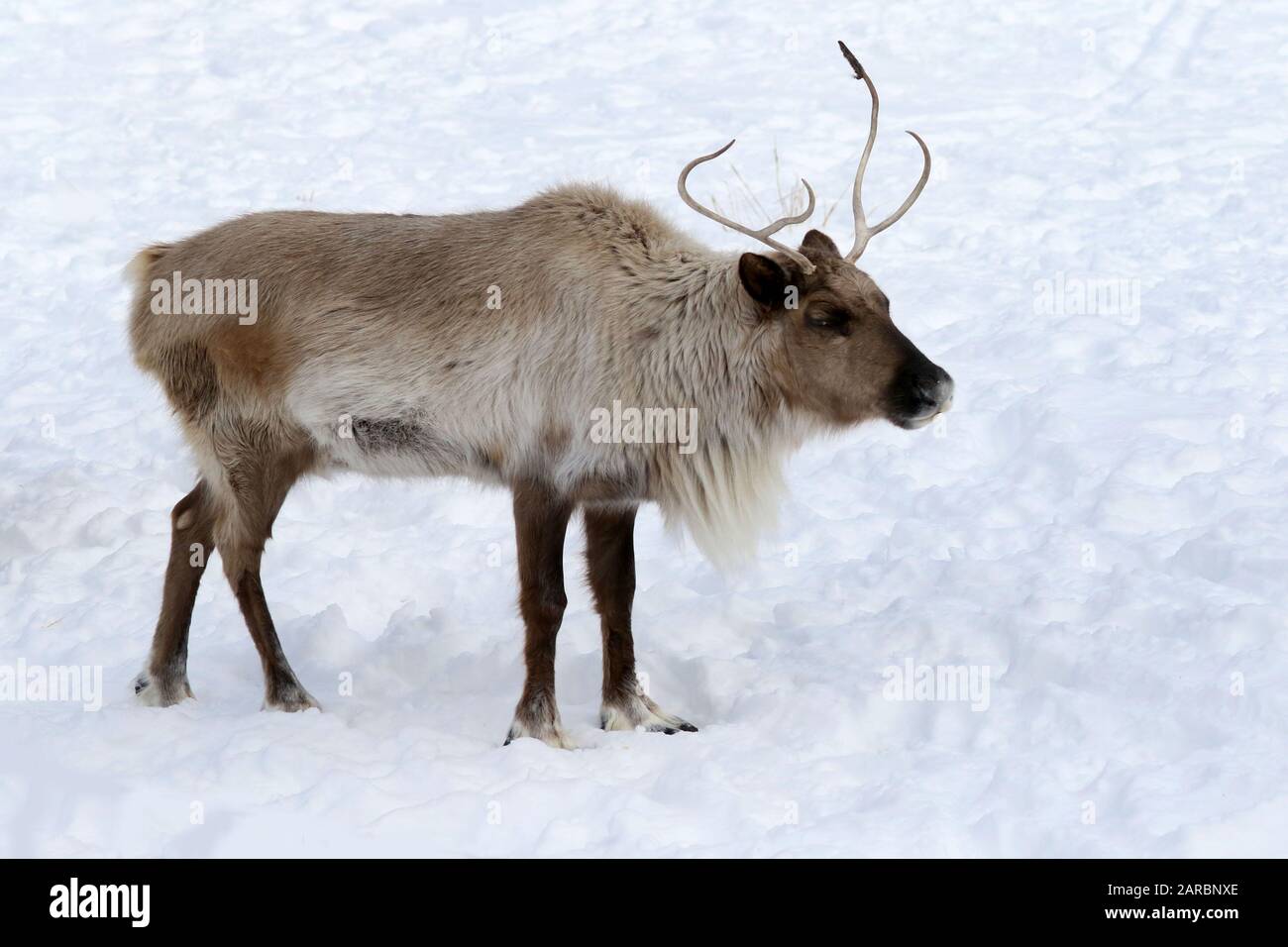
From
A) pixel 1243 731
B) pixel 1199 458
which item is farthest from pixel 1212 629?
pixel 1199 458

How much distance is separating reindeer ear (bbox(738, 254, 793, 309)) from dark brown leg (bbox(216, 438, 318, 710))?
1725 mm

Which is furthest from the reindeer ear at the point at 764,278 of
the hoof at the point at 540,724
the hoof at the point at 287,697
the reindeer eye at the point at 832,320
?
the hoof at the point at 287,697

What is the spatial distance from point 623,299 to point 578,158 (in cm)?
592

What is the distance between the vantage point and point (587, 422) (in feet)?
16.2

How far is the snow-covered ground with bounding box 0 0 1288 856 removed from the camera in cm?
426

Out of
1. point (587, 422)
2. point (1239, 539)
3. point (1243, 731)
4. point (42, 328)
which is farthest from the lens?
point (42, 328)

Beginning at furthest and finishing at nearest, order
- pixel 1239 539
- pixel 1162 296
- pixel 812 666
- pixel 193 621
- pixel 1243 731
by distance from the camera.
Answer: pixel 1162 296
pixel 193 621
pixel 1239 539
pixel 812 666
pixel 1243 731

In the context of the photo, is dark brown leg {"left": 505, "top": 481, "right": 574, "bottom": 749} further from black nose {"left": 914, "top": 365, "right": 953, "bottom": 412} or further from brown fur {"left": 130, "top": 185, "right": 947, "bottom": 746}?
black nose {"left": 914, "top": 365, "right": 953, "bottom": 412}

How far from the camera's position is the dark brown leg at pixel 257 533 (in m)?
5.35

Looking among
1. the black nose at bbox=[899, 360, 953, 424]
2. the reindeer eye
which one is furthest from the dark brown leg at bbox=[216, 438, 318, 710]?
the black nose at bbox=[899, 360, 953, 424]

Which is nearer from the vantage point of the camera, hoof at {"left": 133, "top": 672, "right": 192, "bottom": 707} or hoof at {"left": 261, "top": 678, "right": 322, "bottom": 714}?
hoof at {"left": 261, "top": 678, "right": 322, "bottom": 714}

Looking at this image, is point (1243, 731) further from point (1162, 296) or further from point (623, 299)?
point (1162, 296)

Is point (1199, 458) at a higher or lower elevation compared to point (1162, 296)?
lower

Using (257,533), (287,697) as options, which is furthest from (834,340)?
(287,697)
